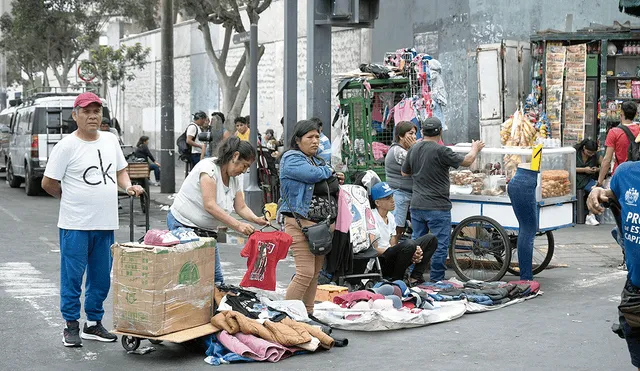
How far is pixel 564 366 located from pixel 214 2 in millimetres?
16840

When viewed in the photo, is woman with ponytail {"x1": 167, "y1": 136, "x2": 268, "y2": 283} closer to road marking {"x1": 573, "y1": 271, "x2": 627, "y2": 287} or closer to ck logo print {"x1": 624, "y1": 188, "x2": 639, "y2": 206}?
ck logo print {"x1": 624, "y1": 188, "x2": 639, "y2": 206}

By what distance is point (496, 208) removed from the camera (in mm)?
10758

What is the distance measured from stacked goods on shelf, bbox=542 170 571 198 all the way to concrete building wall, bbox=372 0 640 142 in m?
7.25

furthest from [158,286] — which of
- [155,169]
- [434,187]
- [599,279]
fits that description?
[155,169]

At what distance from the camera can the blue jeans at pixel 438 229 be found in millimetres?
10359

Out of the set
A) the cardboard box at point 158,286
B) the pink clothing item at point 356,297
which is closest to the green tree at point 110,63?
the pink clothing item at point 356,297

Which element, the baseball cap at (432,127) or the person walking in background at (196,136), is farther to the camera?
the person walking in background at (196,136)

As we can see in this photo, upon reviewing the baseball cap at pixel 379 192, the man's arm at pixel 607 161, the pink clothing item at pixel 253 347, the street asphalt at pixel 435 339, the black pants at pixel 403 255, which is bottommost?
the street asphalt at pixel 435 339

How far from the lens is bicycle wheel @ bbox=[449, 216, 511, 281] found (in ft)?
34.6

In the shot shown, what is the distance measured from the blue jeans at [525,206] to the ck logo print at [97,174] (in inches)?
171

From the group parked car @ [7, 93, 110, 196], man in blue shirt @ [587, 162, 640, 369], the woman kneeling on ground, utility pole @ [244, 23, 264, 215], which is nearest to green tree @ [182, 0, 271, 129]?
parked car @ [7, 93, 110, 196]

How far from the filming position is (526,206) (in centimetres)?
1012

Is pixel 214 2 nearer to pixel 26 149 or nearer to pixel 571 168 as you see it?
pixel 26 149

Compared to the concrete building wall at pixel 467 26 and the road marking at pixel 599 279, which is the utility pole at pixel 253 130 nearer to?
the concrete building wall at pixel 467 26
